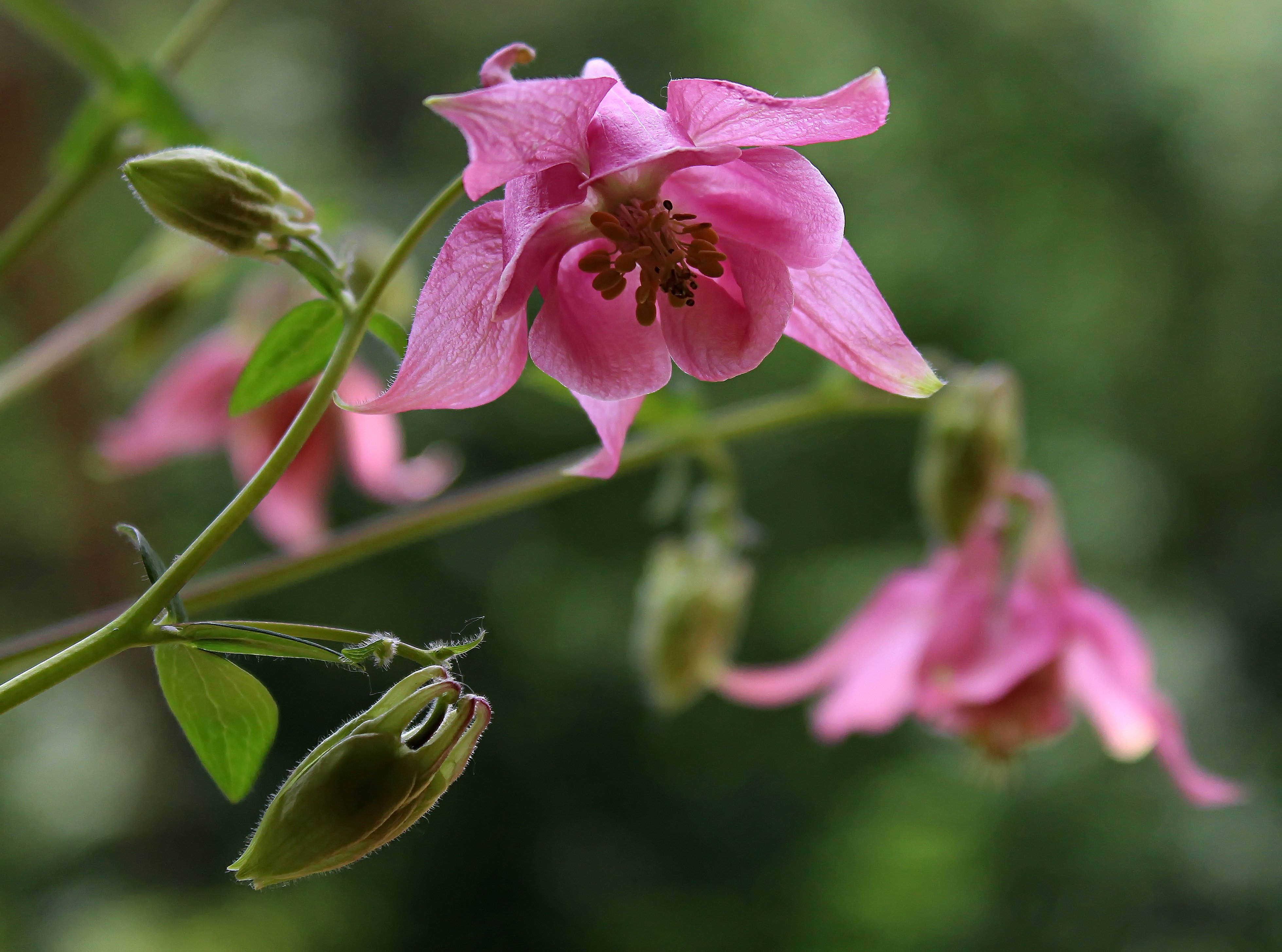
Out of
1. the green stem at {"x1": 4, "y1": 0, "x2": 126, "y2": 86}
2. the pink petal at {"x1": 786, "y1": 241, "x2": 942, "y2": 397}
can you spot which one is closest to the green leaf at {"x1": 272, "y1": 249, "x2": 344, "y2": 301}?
the pink petal at {"x1": 786, "y1": 241, "x2": 942, "y2": 397}

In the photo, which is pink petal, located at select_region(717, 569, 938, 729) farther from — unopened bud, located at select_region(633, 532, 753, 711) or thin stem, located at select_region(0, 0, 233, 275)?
thin stem, located at select_region(0, 0, 233, 275)

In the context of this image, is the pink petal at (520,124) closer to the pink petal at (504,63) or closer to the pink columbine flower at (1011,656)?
the pink petal at (504,63)

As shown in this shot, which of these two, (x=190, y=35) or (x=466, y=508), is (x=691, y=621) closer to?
(x=466, y=508)

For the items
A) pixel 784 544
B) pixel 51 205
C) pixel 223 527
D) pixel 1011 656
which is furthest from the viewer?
pixel 784 544

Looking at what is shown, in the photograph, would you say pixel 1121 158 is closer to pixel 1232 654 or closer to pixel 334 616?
pixel 1232 654

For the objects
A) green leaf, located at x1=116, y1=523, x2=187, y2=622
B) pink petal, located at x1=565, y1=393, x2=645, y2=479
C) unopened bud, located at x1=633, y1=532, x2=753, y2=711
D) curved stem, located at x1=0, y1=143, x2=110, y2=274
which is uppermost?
curved stem, located at x1=0, y1=143, x2=110, y2=274

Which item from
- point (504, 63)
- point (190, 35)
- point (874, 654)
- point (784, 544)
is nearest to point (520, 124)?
point (504, 63)
